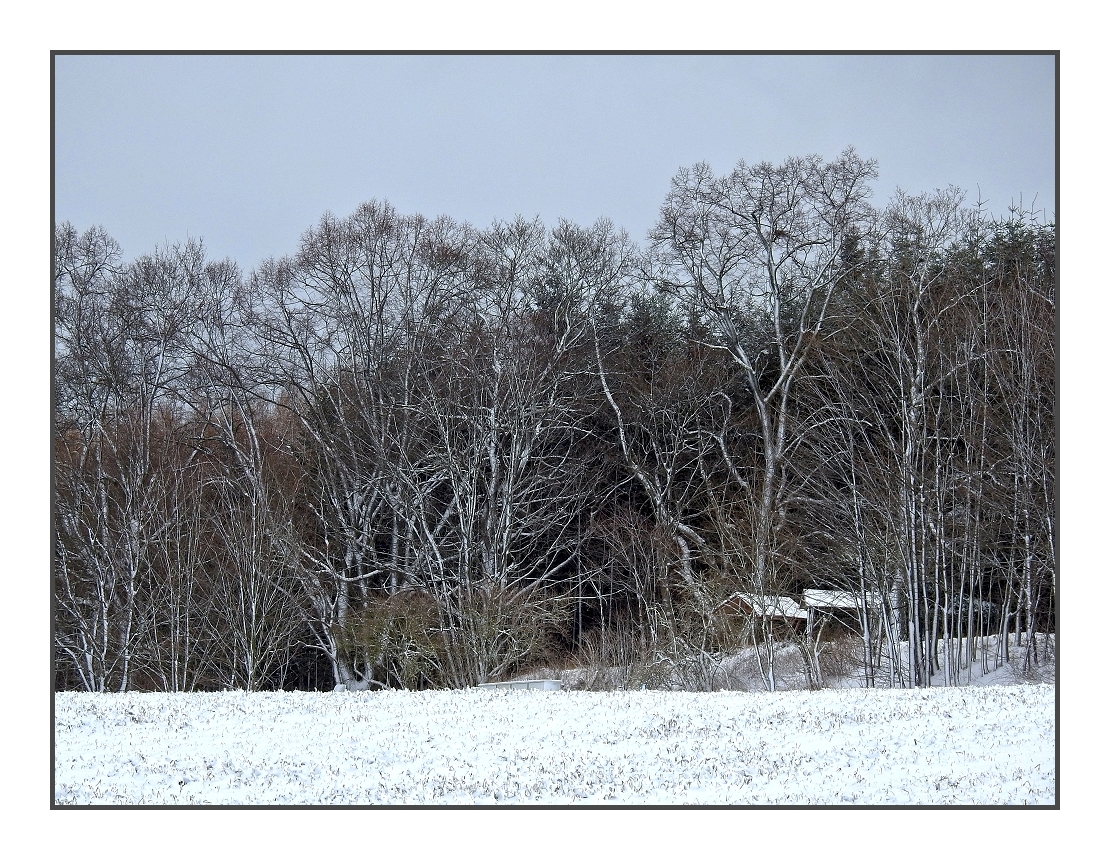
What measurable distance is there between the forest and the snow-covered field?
479cm

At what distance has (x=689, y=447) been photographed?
56.3ft

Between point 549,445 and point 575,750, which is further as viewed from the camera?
point 549,445

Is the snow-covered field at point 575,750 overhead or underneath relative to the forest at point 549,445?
underneath

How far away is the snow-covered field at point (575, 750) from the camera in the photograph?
19.9 ft

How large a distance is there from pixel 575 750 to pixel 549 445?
10154 mm

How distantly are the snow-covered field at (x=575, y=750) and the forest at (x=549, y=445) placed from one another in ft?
15.7

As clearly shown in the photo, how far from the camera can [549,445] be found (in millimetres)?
16828

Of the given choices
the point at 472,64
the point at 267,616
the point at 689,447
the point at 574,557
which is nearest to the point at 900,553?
the point at 689,447

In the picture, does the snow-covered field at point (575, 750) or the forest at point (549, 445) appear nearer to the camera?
the snow-covered field at point (575, 750)

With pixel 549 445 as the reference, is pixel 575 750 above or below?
below
